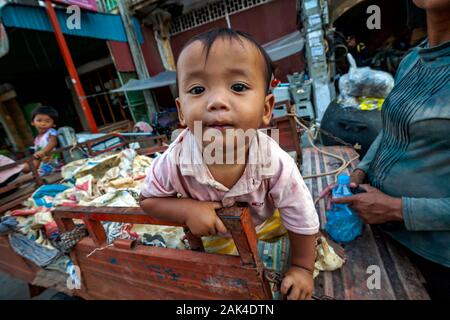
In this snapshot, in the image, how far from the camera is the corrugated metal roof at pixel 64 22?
15.8ft

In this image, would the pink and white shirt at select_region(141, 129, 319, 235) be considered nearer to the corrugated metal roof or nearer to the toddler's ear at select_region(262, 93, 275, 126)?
the toddler's ear at select_region(262, 93, 275, 126)

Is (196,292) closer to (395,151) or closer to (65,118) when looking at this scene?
(395,151)

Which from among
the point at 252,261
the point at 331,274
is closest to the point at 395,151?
the point at 331,274

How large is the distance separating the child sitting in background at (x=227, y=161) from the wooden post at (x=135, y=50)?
8435 millimetres

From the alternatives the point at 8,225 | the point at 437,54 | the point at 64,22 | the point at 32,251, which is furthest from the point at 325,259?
the point at 64,22

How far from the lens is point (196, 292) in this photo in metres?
1.10

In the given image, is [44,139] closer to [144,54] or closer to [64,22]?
[64,22]

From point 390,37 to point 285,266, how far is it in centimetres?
1149

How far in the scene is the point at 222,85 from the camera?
783 mm

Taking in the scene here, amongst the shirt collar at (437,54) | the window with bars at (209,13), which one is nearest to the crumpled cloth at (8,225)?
the shirt collar at (437,54)

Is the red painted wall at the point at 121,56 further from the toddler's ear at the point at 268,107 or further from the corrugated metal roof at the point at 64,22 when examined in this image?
the toddler's ear at the point at 268,107

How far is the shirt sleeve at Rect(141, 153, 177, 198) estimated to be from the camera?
100cm

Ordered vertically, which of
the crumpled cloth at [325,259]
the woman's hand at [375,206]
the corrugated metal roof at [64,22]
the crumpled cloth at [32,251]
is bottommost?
the crumpled cloth at [325,259]

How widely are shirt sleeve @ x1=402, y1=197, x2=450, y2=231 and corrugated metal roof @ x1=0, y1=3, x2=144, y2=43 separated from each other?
723 centimetres
